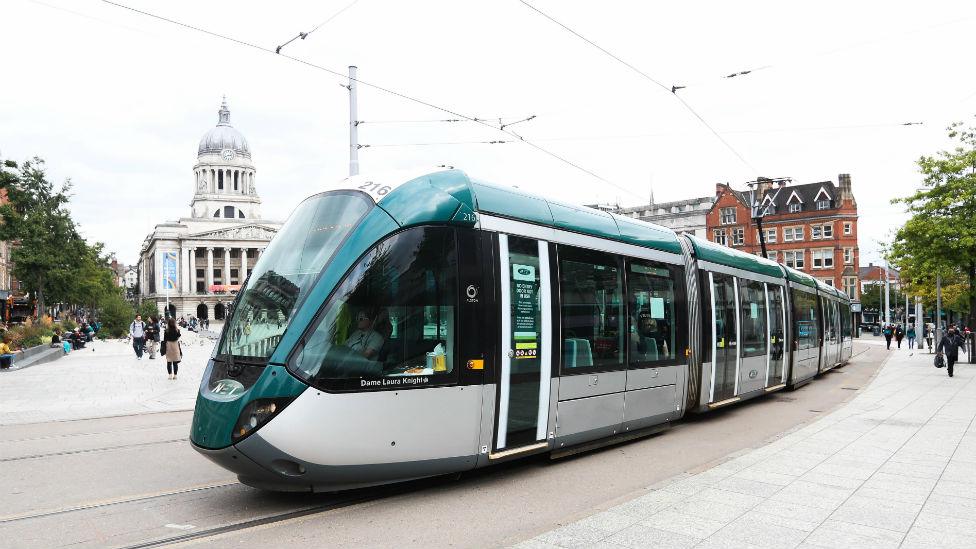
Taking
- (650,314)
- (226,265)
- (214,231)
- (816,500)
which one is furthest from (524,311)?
(226,265)

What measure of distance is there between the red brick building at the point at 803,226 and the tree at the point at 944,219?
5258cm

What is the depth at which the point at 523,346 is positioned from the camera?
25.7 ft

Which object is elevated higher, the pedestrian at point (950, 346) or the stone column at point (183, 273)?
the stone column at point (183, 273)

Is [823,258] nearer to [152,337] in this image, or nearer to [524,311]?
[152,337]

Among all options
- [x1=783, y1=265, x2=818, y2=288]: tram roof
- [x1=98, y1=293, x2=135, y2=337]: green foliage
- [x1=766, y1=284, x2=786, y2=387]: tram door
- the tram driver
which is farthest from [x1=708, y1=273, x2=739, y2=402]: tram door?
[x1=98, y1=293, x2=135, y2=337]: green foliage

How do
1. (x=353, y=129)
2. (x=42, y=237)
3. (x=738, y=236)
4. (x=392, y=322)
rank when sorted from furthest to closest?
1. (x=738, y=236)
2. (x=42, y=237)
3. (x=353, y=129)
4. (x=392, y=322)

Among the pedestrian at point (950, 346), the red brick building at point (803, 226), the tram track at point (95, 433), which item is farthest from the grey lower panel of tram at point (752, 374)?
the red brick building at point (803, 226)

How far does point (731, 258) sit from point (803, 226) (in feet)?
252

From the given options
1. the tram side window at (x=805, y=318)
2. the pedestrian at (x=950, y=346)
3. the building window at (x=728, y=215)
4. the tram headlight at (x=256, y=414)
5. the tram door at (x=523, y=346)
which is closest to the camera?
the tram headlight at (x=256, y=414)

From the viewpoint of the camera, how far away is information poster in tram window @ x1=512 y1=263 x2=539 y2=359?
7.77 meters

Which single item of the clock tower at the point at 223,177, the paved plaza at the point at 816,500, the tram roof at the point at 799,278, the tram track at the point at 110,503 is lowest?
the paved plaza at the point at 816,500

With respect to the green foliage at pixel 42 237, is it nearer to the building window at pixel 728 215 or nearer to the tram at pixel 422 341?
the tram at pixel 422 341

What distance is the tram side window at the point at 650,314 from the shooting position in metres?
10.0

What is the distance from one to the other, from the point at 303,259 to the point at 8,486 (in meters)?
4.34
